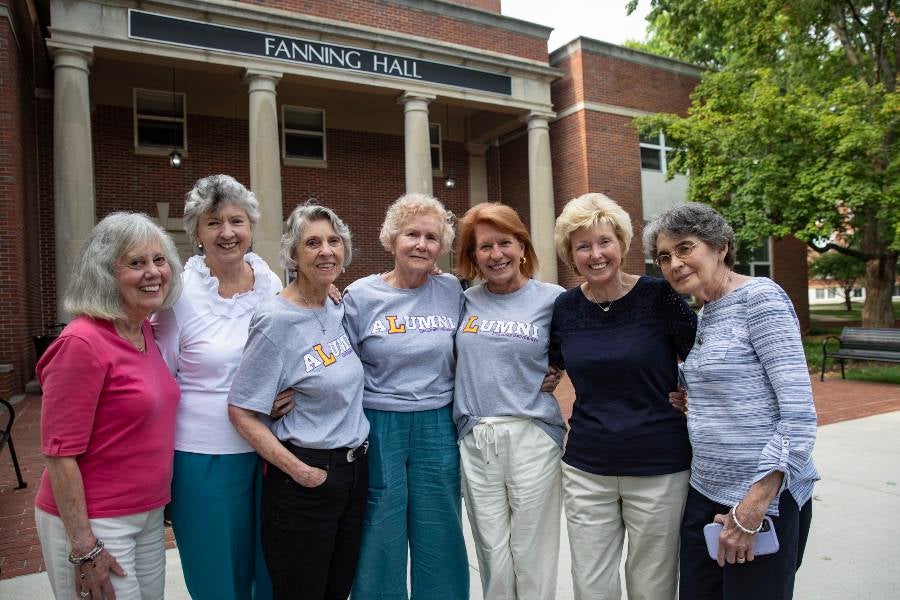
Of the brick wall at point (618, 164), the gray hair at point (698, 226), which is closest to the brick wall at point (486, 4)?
the brick wall at point (618, 164)

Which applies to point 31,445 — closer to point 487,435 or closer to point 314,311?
point 314,311

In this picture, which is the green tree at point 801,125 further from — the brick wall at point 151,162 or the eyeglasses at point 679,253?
the eyeglasses at point 679,253

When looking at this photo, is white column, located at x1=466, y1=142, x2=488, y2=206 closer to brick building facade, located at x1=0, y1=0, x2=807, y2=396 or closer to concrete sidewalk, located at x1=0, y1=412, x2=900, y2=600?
brick building facade, located at x1=0, y1=0, x2=807, y2=396

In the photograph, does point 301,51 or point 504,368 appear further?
point 301,51

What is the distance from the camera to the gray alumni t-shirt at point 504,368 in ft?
8.79

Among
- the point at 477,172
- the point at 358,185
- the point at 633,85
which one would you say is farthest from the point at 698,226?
the point at 477,172

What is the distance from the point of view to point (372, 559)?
8.48 ft

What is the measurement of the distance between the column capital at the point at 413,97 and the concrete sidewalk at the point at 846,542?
10534 mm

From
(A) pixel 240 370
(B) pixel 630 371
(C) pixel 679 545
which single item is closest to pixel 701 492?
(C) pixel 679 545

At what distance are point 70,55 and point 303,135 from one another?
591 cm

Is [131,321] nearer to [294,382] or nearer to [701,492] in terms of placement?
[294,382]

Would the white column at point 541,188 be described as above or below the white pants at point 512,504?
above

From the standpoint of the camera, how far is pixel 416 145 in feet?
43.7

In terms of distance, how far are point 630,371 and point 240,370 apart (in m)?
1.52
